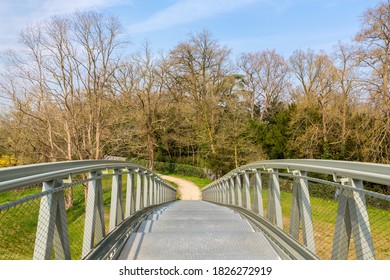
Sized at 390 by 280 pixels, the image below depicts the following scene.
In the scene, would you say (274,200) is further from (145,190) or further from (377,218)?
(145,190)

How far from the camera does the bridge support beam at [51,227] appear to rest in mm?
2357

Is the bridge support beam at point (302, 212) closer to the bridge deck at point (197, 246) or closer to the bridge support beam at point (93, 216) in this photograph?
the bridge deck at point (197, 246)

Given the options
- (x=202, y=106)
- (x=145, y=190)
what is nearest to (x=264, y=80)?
(x=202, y=106)

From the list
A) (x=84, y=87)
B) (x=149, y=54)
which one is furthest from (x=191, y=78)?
(x=84, y=87)

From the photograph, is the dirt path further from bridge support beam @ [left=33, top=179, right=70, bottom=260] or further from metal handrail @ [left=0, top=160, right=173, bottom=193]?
bridge support beam @ [left=33, top=179, right=70, bottom=260]

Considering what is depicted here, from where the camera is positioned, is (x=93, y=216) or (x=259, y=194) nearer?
(x=93, y=216)

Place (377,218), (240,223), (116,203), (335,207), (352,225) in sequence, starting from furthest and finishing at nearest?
(240,223) < (116,203) < (335,207) < (377,218) < (352,225)

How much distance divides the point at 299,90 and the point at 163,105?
13863 mm

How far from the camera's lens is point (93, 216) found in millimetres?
3404

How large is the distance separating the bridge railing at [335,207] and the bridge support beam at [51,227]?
2127 millimetres

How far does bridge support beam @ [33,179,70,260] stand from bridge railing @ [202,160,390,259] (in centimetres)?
213

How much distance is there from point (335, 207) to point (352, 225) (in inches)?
16.8
